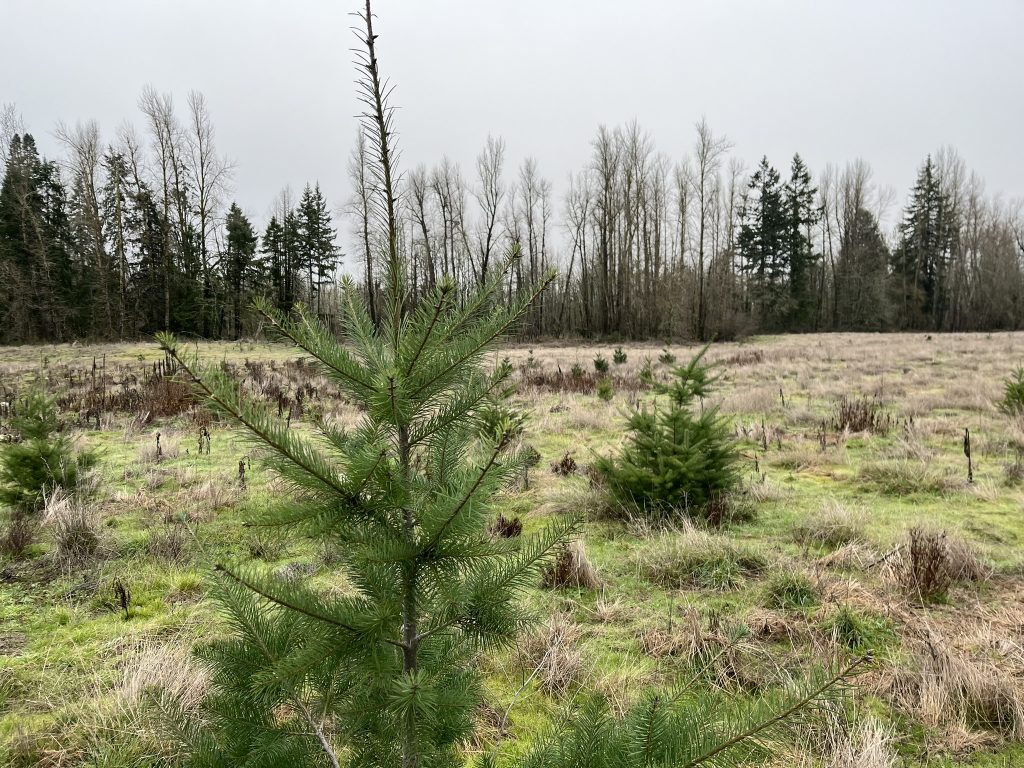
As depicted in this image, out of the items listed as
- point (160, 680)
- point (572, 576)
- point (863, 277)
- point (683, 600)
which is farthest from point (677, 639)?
point (863, 277)

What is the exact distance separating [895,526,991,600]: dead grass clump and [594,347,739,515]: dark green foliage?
5.01 ft

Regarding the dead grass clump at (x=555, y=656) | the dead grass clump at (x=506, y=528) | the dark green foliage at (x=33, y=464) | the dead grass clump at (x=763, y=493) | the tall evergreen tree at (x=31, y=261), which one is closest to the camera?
the dead grass clump at (x=555, y=656)

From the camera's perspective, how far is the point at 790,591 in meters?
3.41

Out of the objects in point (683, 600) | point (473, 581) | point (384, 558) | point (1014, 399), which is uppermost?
point (384, 558)

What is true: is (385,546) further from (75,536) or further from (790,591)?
(75,536)

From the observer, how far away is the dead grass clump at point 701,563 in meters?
3.67

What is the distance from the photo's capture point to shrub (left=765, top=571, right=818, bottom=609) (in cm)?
329

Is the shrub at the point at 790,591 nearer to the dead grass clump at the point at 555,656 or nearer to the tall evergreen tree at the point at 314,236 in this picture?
the dead grass clump at the point at 555,656

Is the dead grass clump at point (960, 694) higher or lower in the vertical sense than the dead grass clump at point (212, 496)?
lower

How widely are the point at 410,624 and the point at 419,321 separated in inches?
30.9

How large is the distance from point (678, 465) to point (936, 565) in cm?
189

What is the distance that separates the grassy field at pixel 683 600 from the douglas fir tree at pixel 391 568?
19cm

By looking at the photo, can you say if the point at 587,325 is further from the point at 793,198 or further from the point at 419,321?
the point at 419,321

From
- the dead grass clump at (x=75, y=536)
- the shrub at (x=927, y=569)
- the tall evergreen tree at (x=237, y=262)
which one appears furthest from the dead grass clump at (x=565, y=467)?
the tall evergreen tree at (x=237, y=262)
